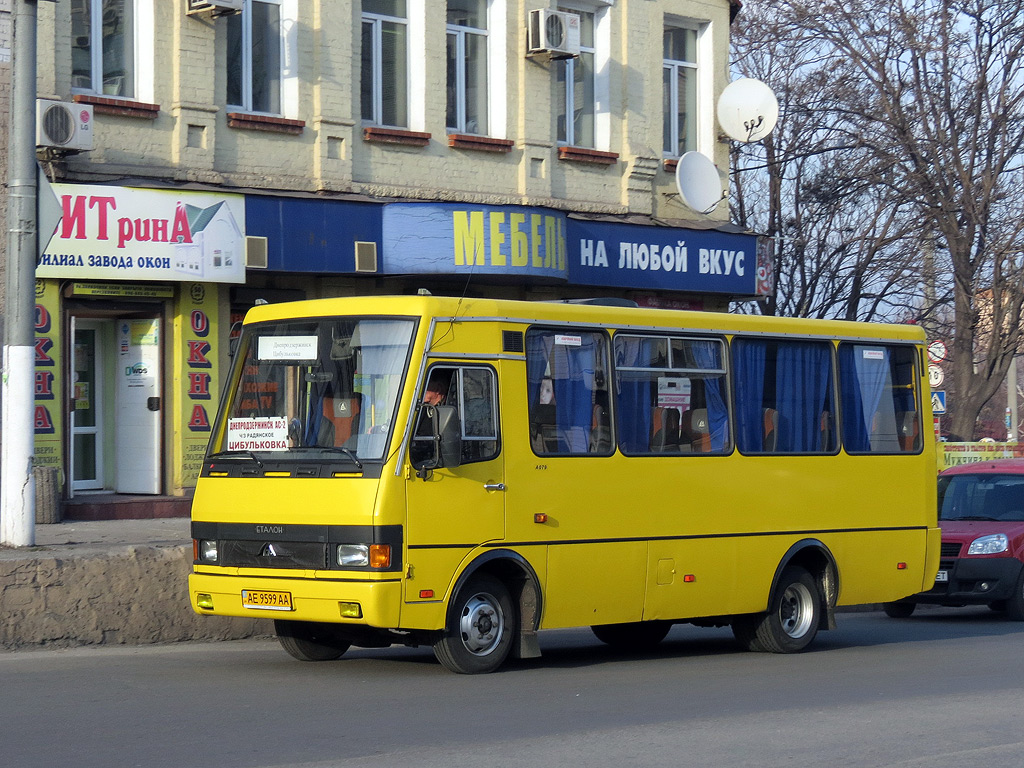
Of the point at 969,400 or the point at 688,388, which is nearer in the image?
Answer: the point at 688,388

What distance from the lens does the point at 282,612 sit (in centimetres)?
999

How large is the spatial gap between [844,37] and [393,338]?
20534mm

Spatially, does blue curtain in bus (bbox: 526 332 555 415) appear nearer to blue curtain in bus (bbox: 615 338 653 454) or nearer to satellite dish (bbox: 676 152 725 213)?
blue curtain in bus (bbox: 615 338 653 454)

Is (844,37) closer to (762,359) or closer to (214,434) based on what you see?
(762,359)

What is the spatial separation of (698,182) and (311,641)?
13858 mm

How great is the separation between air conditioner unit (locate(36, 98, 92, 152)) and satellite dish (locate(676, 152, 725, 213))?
9.55 meters

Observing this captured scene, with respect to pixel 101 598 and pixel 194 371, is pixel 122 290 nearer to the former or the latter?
pixel 194 371

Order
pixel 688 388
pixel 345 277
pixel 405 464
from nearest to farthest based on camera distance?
pixel 405 464, pixel 688 388, pixel 345 277

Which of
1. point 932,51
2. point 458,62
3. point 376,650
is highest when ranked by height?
point 932,51

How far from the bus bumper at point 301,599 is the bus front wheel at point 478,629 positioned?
1.88 feet

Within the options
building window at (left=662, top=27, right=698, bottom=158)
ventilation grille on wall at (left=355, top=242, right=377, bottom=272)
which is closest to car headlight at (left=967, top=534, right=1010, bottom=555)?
ventilation grille on wall at (left=355, top=242, right=377, bottom=272)

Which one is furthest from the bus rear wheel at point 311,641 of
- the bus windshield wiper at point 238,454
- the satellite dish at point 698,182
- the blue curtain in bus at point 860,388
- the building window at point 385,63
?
the satellite dish at point 698,182

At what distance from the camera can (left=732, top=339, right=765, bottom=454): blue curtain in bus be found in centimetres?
1213

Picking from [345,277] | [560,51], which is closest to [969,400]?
[560,51]
